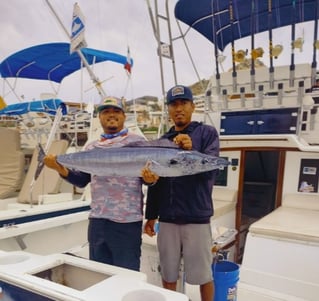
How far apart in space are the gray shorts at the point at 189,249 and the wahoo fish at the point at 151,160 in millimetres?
517

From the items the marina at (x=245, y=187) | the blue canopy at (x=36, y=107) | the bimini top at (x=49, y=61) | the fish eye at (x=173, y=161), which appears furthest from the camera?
the blue canopy at (x=36, y=107)

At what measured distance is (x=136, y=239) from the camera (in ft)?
6.39

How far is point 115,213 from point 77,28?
2957 mm

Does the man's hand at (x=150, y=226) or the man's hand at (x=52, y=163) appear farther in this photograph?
the man's hand at (x=150, y=226)

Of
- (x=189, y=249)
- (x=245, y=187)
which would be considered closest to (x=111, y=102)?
(x=189, y=249)

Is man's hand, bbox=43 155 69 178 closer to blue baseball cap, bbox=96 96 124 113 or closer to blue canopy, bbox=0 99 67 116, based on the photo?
blue baseball cap, bbox=96 96 124 113

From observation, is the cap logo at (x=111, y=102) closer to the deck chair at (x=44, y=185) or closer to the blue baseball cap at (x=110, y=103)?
the blue baseball cap at (x=110, y=103)

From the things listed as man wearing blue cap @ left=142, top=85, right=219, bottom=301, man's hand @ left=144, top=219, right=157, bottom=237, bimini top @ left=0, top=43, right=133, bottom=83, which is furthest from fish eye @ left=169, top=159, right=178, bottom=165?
bimini top @ left=0, top=43, right=133, bottom=83

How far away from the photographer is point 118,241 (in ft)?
6.31

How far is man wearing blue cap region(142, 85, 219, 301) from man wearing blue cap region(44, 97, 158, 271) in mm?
186

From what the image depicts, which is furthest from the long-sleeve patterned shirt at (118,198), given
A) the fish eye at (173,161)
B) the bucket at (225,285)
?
the bucket at (225,285)

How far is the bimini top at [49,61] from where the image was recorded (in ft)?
19.4

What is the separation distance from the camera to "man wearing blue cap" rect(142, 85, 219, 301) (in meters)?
1.95

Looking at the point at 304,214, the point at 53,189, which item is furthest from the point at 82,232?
the point at 304,214
